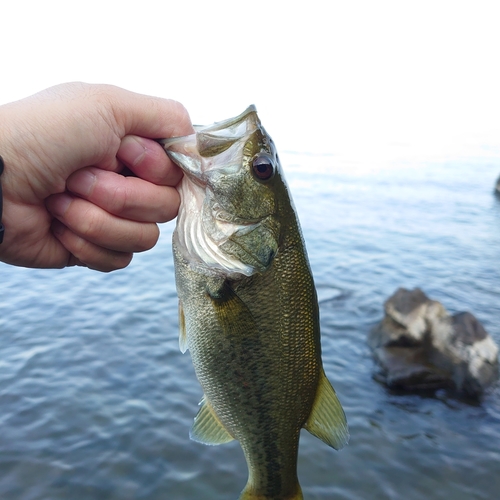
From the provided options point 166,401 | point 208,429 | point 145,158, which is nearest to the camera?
point 145,158

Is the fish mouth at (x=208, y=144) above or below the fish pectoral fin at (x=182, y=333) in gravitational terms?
above

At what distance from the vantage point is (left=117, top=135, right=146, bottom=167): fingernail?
8.18 ft

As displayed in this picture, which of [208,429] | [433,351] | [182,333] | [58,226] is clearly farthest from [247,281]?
[433,351]

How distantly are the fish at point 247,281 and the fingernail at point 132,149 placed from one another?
0.12 metres

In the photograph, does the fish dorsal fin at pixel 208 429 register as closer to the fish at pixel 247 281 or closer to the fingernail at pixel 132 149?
the fish at pixel 247 281

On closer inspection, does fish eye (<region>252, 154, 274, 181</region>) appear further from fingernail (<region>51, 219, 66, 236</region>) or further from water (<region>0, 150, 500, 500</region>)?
water (<region>0, 150, 500, 500</region>)

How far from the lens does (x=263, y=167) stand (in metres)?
2.47

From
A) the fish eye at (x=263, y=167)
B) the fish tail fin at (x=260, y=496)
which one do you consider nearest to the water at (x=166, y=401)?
the fish tail fin at (x=260, y=496)

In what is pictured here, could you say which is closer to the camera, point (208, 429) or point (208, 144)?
point (208, 144)

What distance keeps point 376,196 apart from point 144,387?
20.7 metres

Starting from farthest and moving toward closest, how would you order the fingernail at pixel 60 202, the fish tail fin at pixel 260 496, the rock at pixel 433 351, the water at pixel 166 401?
the rock at pixel 433 351 → the water at pixel 166 401 → the fish tail fin at pixel 260 496 → the fingernail at pixel 60 202

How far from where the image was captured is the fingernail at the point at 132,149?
2492 millimetres

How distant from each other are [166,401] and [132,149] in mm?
6333

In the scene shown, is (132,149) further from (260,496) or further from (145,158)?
(260,496)
